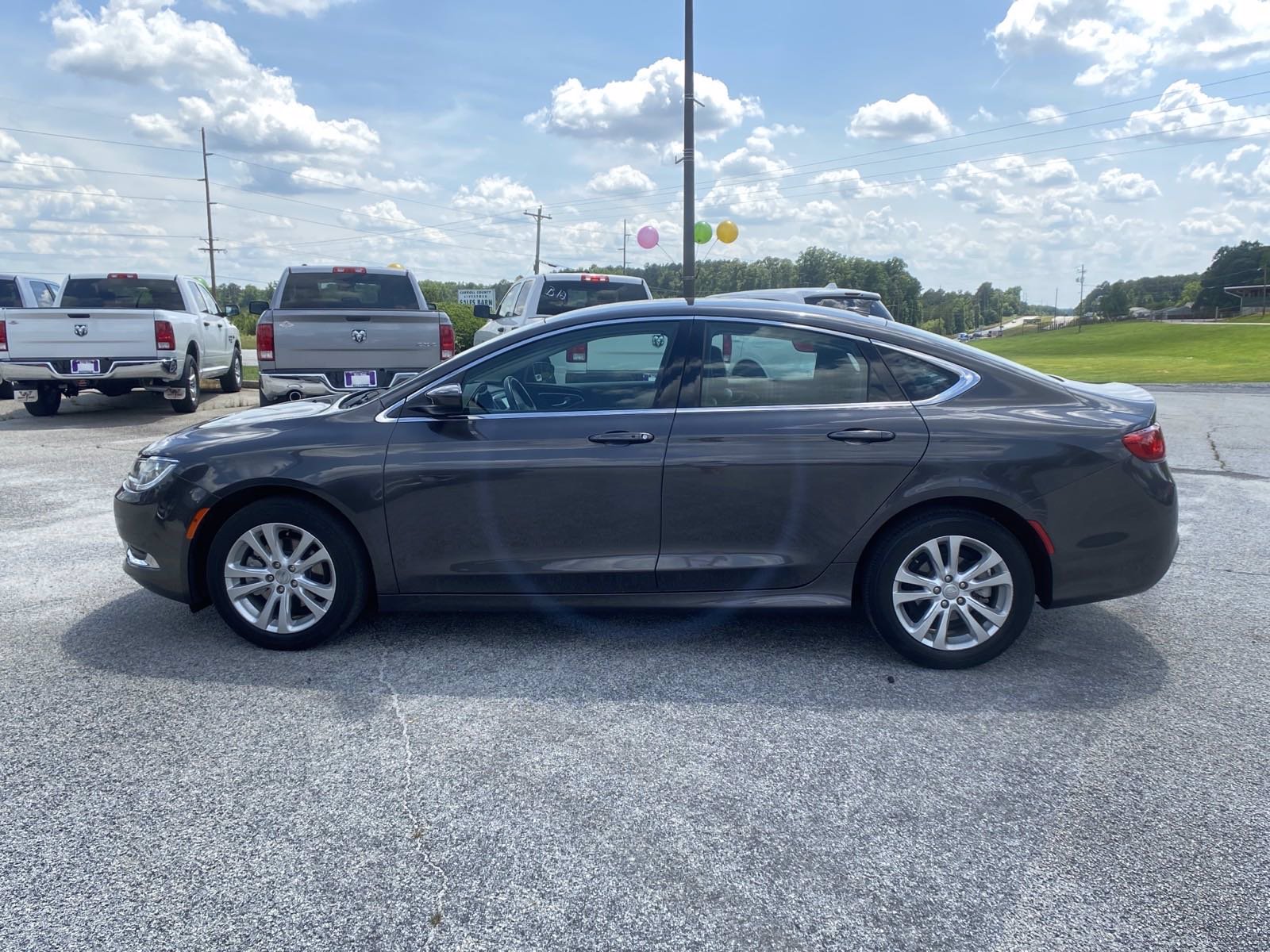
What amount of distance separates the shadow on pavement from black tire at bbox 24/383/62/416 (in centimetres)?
975

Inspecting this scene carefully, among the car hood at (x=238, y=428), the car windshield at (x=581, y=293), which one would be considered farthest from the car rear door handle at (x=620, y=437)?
the car windshield at (x=581, y=293)

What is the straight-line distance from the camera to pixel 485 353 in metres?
4.53

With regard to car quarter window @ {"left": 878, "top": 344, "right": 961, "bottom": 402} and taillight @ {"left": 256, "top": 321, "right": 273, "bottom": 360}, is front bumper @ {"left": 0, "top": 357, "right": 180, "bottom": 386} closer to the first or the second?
taillight @ {"left": 256, "top": 321, "right": 273, "bottom": 360}

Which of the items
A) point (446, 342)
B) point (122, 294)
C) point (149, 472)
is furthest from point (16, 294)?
point (149, 472)

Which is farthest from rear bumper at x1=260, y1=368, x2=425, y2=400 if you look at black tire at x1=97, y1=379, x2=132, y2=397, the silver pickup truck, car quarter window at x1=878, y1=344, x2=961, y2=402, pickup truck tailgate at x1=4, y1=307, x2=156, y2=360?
car quarter window at x1=878, y1=344, x2=961, y2=402

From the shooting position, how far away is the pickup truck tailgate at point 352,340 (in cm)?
1073

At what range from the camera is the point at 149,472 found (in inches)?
180

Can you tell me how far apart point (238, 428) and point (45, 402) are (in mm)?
10820

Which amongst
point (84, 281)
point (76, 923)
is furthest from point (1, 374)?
point (76, 923)

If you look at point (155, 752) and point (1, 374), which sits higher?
point (1, 374)

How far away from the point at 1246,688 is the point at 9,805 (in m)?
4.76

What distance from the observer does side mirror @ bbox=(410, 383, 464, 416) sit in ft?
14.4

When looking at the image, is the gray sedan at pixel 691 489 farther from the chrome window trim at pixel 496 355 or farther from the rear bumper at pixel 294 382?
the rear bumper at pixel 294 382

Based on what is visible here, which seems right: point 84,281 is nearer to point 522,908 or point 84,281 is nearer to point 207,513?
point 207,513
